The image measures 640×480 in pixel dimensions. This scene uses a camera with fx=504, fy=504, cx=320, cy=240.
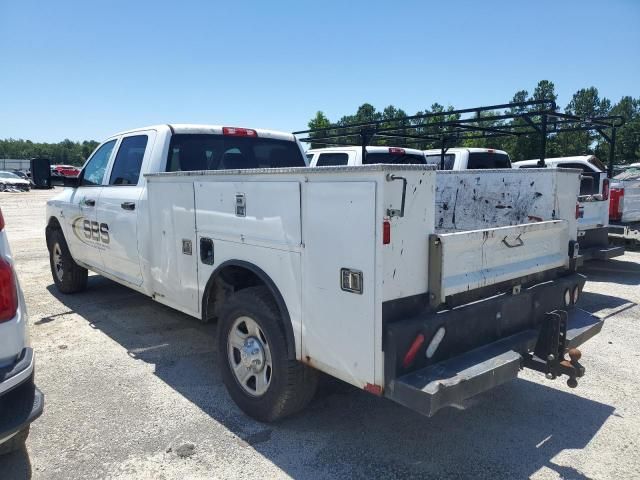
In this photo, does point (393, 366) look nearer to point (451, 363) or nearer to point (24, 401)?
point (451, 363)

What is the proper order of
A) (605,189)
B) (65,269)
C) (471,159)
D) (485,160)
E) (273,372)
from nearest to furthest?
(273,372)
(65,269)
(605,189)
(471,159)
(485,160)

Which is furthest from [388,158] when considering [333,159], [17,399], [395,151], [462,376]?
[17,399]

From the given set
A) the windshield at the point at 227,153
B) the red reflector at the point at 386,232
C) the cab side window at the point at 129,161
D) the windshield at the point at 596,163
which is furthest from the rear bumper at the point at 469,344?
the windshield at the point at 596,163

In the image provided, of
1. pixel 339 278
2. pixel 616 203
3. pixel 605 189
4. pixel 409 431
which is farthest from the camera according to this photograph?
pixel 616 203

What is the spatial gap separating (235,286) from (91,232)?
2802mm

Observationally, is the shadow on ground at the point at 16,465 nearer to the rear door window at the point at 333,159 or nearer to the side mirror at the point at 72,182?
the side mirror at the point at 72,182

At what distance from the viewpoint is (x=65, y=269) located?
6.82 m

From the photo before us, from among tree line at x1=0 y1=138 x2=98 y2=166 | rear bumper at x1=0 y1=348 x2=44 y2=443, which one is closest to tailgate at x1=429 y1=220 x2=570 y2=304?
rear bumper at x1=0 y1=348 x2=44 y2=443

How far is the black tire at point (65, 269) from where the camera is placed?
6789mm

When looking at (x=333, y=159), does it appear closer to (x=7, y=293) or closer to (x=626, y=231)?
(x=626, y=231)

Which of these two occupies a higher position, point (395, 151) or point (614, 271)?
point (395, 151)

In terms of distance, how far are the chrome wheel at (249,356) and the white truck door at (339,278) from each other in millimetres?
475

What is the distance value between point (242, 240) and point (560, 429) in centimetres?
253

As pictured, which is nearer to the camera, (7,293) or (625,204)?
(7,293)
